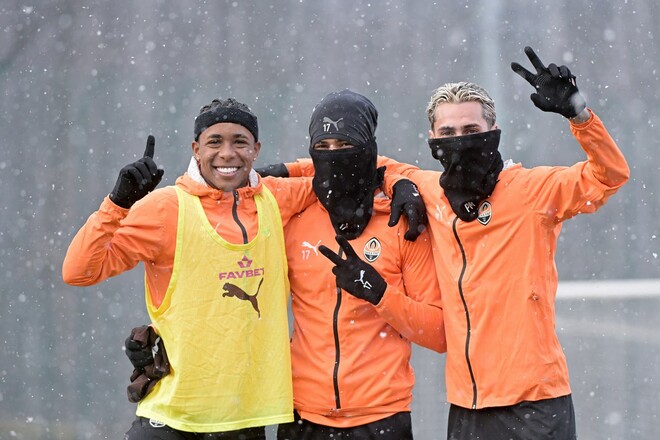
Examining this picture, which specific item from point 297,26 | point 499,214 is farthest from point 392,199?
point 297,26

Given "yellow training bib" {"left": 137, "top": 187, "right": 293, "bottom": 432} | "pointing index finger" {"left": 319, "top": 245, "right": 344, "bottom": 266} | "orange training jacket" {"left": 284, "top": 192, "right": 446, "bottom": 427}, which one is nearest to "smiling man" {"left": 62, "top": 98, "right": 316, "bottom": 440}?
"yellow training bib" {"left": 137, "top": 187, "right": 293, "bottom": 432}

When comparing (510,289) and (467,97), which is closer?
(510,289)

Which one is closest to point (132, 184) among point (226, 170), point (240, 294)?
point (226, 170)

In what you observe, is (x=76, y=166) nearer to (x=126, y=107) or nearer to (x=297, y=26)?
(x=126, y=107)

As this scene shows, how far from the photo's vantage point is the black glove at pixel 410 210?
3328 millimetres

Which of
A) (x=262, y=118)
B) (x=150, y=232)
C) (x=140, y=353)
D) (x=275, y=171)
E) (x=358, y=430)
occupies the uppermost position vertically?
(x=262, y=118)

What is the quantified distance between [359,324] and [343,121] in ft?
2.59

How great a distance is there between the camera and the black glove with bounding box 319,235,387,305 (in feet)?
10.7

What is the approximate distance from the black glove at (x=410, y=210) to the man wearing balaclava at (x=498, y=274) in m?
0.10

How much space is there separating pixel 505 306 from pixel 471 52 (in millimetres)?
2508

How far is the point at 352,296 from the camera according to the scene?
3.37 m

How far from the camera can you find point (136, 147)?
5176 millimetres

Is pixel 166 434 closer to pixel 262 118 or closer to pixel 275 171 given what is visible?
pixel 275 171

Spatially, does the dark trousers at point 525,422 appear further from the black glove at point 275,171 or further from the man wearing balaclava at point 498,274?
the black glove at point 275,171
